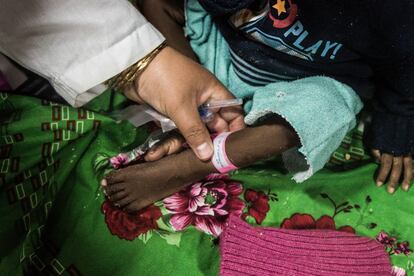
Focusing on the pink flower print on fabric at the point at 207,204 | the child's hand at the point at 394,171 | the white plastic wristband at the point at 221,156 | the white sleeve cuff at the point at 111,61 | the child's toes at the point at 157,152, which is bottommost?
the pink flower print on fabric at the point at 207,204

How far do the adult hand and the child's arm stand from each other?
0.04 metres

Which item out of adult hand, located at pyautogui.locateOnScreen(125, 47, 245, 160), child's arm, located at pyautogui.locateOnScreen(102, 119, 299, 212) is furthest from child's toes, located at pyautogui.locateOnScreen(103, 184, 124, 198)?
adult hand, located at pyautogui.locateOnScreen(125, 47, 245, 160)

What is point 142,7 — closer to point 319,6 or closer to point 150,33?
point 150,33

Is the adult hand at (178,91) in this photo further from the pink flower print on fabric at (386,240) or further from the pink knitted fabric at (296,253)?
the pink flower print on fabric at (386,240)

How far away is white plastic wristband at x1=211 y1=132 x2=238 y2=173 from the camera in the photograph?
883 mm

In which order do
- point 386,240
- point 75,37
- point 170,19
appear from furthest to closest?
1. point 170,19
2. point 386,240
3. point 75,37

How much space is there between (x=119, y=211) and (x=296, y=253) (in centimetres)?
32

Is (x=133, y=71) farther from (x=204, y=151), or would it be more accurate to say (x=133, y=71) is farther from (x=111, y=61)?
(x=204, y=151)

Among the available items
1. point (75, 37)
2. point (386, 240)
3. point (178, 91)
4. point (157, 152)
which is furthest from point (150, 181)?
point (386, 240)

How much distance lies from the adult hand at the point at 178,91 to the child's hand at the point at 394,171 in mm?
333

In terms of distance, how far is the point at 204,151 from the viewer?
87 cm

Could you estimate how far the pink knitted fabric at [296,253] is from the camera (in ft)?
2.67

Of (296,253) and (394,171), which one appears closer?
(296,253)

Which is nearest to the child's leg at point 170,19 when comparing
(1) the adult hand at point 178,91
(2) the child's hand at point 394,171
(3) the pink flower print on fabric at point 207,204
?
(1) the adult hand at point 178,91
